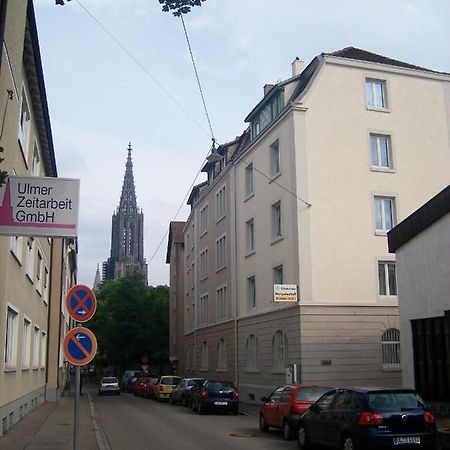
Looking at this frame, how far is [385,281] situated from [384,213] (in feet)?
10.2

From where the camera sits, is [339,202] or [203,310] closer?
[339,202]

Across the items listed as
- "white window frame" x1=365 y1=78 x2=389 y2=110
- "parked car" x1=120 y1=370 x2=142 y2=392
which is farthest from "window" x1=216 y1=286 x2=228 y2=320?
"parked car" x1=120 y1=370 x2=142 y2=392

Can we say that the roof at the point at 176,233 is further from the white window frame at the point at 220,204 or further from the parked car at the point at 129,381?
the white window frame at the point at 220,204

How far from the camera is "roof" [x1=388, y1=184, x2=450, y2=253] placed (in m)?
17.2

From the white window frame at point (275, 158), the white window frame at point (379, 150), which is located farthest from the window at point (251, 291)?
the white window frame at point (379, 150)

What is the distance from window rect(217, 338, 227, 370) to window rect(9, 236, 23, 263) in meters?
20.9

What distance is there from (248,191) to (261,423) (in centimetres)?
1778

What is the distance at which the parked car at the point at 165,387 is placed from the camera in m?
37.0

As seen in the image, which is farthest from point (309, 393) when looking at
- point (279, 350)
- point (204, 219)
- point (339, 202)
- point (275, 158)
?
point (204, 219)

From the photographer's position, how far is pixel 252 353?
32156 mm

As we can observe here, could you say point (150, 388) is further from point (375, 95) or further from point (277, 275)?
point (375, 95)

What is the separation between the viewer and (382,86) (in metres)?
29.9

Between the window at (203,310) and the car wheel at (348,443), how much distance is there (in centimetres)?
3063

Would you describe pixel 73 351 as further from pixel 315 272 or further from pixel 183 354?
pixel 183 354
